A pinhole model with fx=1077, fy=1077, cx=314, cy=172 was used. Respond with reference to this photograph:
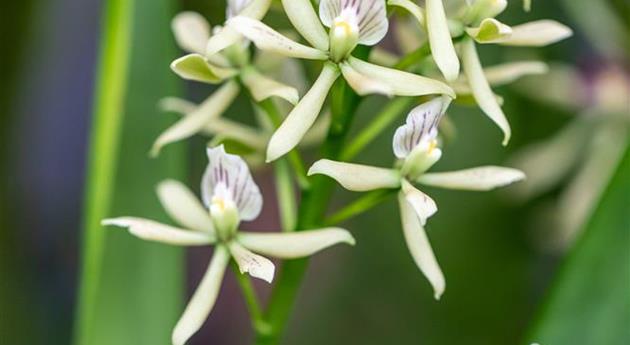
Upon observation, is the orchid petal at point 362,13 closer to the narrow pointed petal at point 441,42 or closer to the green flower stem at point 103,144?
the narrow pointed petal at point 441,42

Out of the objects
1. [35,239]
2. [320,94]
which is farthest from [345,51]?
[35,239]

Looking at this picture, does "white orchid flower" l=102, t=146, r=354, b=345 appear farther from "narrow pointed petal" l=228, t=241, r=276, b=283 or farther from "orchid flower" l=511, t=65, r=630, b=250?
"orchid flower" l=511, t=65, r=630, b=250

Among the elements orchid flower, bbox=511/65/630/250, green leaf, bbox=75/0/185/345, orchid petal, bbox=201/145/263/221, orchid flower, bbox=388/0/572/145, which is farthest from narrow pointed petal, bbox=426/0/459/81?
orchid flower, bbox=511/65/630/250

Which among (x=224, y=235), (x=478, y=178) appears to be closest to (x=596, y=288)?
(x=478, y=178)

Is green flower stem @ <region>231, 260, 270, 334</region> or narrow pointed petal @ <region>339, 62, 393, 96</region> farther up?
narrow pointed petal @ <region>339, 62, 393, 96</region>

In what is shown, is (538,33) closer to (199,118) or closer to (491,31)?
(491,31)

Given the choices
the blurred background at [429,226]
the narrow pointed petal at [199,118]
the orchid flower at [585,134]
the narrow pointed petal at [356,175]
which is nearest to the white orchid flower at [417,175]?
the narrow pointed petal at [356,175]

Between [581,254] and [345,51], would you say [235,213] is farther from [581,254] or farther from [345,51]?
[581,254]

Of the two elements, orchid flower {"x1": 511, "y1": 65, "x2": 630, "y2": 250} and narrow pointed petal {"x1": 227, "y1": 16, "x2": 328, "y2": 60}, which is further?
orchid flower {"x1": 511, "y1": 65, "x2": 630, "y2": 250}
